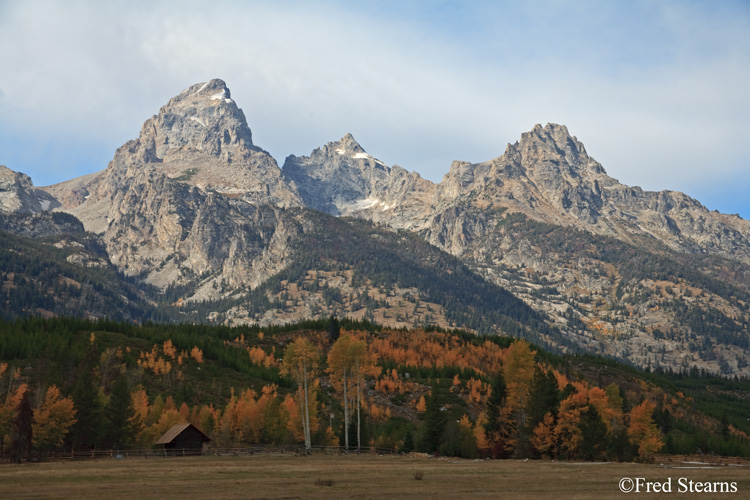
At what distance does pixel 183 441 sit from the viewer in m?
92.0

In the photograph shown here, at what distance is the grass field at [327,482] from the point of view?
40.6m

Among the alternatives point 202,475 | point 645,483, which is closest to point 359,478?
point 202,475

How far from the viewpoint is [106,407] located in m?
106

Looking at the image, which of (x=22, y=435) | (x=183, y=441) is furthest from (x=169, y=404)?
(x=22, y=435)

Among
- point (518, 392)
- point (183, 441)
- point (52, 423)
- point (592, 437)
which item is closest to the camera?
point (592, 437)

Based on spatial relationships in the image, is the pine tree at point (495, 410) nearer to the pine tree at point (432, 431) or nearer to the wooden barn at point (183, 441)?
the pine tree at point (432, 431)

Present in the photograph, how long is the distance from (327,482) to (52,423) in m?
69.3

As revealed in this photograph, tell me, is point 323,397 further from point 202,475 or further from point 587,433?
point 202,475

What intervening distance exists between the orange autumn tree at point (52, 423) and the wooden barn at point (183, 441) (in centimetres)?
1607

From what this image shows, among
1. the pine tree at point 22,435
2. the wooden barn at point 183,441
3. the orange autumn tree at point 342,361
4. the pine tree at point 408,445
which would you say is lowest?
the pine tree at point 408,445

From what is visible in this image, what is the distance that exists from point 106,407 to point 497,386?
210ft

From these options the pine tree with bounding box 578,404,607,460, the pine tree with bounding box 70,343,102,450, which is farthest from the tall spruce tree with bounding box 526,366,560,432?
the pine tree with bounding box 70,343,102,450

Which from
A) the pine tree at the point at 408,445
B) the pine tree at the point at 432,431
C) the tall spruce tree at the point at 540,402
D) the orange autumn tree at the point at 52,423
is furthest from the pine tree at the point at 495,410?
the orange autumn tree at the point at 52,423

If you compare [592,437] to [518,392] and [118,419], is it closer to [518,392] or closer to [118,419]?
[518,392]
